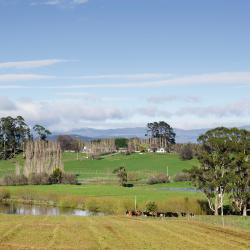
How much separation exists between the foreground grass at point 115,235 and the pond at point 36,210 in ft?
102

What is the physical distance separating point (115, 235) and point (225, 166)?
124 feet

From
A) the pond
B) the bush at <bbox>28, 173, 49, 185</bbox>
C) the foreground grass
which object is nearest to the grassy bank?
the pond

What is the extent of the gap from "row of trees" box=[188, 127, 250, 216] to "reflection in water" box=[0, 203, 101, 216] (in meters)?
23.9

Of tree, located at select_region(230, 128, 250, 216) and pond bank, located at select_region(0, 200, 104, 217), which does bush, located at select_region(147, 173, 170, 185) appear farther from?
tree, located at select_region(230, 128, 250, 216)

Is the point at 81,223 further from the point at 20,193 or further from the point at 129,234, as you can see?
the point at 20,193

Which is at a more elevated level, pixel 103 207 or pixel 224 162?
pixel 224 162

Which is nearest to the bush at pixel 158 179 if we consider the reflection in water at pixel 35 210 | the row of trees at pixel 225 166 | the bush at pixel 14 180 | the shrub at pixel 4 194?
the bush at pixel 14 180

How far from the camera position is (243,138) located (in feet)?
288

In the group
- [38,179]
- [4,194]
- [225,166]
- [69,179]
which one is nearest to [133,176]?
[69,179]

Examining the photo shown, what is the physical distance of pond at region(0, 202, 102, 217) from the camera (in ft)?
322

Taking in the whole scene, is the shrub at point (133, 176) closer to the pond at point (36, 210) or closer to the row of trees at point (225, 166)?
the pond at point (36, 210)

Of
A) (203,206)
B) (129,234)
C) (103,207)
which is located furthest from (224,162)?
(129,234)

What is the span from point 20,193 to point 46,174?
32.3 metres

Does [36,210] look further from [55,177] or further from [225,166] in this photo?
[55,177]
